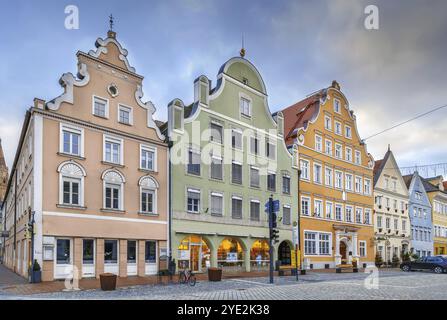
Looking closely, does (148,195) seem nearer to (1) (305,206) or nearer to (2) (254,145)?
(2) (254,145)

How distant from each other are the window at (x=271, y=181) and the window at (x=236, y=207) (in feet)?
12.1

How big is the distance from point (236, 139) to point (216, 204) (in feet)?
17.8

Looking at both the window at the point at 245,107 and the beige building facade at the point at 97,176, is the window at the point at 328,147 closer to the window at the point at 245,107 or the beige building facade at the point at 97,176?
the window at the point at 245,107

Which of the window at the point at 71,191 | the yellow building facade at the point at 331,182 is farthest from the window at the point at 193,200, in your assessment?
the yellow building facade at the point at 331,182

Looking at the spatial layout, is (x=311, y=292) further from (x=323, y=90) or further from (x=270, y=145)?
(x=323, y=90)

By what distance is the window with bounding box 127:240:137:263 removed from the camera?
2682 cm

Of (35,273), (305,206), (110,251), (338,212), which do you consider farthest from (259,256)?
(35,273)

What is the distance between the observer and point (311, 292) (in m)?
19.6

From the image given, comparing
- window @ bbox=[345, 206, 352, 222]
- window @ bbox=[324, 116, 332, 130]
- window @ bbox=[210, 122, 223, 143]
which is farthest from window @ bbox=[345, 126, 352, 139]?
window @ bbox=[210, 122, 223, 143]

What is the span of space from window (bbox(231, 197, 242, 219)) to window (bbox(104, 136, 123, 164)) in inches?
391

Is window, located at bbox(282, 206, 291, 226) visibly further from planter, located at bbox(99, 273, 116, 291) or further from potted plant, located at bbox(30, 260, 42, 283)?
potted plant, located at bbox(30, 260, 42, 283)

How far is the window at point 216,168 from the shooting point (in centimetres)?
3238
